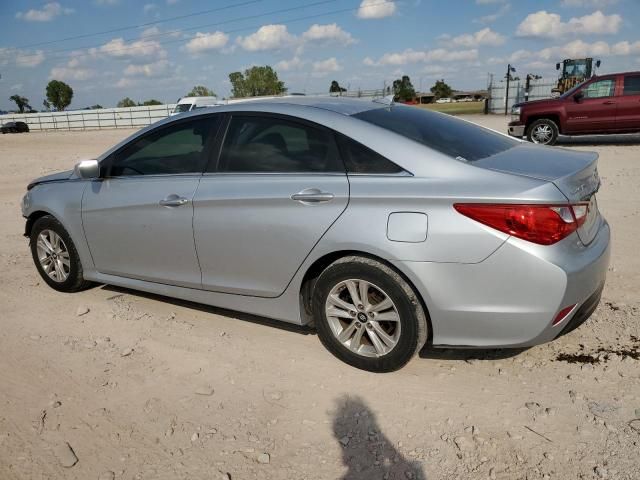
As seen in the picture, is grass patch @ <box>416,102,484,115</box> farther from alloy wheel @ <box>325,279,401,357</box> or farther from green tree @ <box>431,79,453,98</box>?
green tree @ <box>431,79,453,98</box>

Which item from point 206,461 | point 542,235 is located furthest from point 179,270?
point 542,235

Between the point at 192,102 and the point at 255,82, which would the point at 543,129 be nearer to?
the point at 192,102

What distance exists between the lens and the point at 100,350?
3.71 m

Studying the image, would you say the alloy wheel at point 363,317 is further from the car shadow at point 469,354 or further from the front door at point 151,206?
the front door at point 151,206

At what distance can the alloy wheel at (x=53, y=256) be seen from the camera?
15.3ft

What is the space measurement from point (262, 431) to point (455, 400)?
1051mm

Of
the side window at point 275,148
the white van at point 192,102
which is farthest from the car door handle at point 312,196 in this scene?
the white van at point 192,102

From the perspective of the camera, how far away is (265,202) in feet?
11.0

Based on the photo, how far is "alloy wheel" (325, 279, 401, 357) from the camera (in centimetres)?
308

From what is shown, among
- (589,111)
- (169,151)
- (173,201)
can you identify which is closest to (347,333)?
(173,201)

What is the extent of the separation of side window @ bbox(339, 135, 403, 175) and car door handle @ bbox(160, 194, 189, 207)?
3.93ft

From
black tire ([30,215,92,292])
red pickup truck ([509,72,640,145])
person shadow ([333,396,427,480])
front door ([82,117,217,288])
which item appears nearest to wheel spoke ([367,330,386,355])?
person shadow ([333,396,427,480])

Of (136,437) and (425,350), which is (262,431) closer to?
(136,437)

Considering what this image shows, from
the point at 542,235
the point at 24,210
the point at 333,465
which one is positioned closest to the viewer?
the point at 333,465
